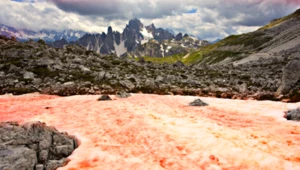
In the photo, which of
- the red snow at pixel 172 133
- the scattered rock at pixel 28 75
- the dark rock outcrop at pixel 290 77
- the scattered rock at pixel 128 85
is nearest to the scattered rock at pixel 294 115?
the red snow at pixel 172 133

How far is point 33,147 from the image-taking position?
15961 mm

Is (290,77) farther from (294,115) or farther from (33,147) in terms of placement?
(33,147)

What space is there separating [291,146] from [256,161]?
3.46 meters

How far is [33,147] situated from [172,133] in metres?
10.8

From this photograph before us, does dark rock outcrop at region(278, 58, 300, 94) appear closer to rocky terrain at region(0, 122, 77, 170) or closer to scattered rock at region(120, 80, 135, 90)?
scattered rock at region(120, 80, 135, 90)

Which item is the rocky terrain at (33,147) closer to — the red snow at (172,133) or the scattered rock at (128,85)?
the red snow at (172,133)

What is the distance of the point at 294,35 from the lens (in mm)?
189875

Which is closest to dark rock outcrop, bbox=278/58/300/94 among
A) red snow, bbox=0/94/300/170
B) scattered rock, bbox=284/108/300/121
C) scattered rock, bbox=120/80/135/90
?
red snow, bbox=0/94/300/170

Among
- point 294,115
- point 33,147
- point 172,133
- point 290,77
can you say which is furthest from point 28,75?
point 290,77

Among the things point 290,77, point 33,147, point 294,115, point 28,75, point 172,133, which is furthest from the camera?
point 28,75

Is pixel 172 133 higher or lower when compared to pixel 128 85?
lower

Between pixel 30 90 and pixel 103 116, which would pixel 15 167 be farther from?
pixel 30 90

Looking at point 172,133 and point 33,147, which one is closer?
point 33,147

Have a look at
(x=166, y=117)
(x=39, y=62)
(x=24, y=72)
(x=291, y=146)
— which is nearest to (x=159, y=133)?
(x=166, y=117)
